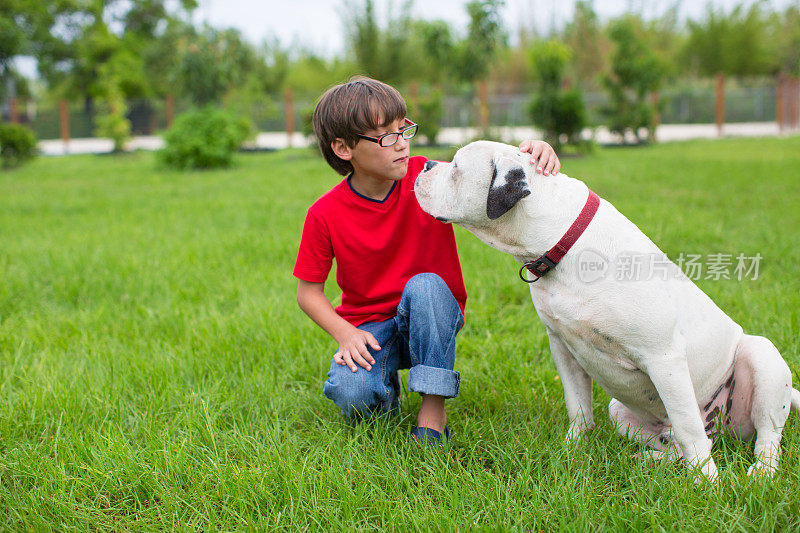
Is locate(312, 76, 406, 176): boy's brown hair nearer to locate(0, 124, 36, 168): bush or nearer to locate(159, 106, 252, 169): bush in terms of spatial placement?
locate(159, 106, 252, 169): bush

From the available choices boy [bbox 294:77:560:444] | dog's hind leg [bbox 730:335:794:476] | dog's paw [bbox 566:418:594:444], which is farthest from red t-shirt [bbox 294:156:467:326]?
dog's hind leg [bbox 730:335:794:476]

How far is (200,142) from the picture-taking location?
11.6 meters

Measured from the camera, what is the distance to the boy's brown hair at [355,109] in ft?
6.92

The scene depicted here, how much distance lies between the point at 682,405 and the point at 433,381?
77 centimetres

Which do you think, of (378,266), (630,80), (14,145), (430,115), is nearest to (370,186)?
(378,266)

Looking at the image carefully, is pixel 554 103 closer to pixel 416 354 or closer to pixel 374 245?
pixel 374 245

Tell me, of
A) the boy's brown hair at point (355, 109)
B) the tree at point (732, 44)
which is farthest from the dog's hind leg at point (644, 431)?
the tree at point (732, 44)

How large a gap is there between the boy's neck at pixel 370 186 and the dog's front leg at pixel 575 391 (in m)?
0.77

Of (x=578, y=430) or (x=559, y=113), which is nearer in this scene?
(x=578, y=430)

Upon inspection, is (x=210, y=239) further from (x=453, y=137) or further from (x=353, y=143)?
(x=453, y=137)

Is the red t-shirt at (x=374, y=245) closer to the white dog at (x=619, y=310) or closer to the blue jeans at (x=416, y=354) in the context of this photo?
the blue jeans at (x=416, y=354)

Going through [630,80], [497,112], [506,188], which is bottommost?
[506,188]

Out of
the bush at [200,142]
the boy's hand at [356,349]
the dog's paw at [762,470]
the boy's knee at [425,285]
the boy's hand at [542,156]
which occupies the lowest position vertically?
the dog's paw at [762,470]

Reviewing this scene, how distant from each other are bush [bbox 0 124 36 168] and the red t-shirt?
13389 mm
